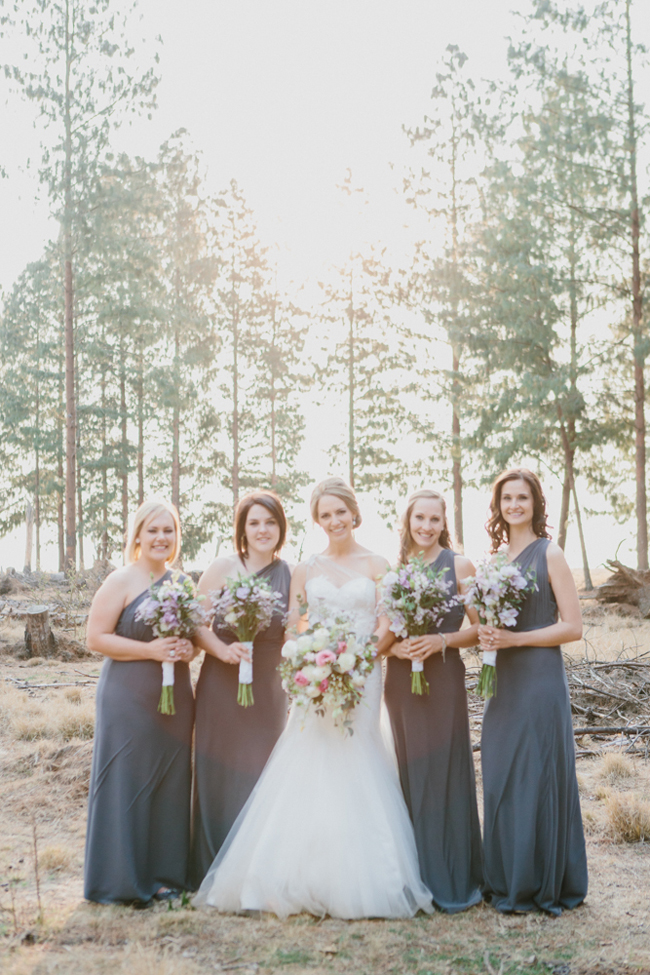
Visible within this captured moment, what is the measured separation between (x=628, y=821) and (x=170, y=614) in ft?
12.6

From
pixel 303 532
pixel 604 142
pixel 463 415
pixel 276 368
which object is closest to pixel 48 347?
pixel 276 368

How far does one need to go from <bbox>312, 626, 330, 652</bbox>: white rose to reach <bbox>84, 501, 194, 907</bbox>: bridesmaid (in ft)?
2.82

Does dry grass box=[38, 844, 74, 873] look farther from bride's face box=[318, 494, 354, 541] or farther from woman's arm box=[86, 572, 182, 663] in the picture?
bride's face box=[318, 494, 354, 541]

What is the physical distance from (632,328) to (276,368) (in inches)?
612

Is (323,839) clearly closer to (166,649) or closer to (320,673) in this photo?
(320,673)

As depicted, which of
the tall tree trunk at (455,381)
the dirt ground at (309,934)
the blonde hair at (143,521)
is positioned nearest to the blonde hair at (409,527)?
the blonde hair at (143,521)

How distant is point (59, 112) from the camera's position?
21.0 metres

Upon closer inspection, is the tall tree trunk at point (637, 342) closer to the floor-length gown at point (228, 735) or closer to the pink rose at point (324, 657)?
the floor-length gown at point (228, 735)

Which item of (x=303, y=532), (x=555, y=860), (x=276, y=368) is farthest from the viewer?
(x=303, y=532)

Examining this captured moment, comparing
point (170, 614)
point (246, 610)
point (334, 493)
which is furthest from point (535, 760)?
point (170, 614)

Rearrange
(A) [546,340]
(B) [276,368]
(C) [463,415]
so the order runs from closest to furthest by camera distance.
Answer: (A) [546,340] → (C) [463,415] → (B) [276,368]

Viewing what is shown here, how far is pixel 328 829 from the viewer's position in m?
4.79

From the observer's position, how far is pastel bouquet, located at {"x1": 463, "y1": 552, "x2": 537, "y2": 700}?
4.81m

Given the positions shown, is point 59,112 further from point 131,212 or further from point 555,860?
point 555,860
